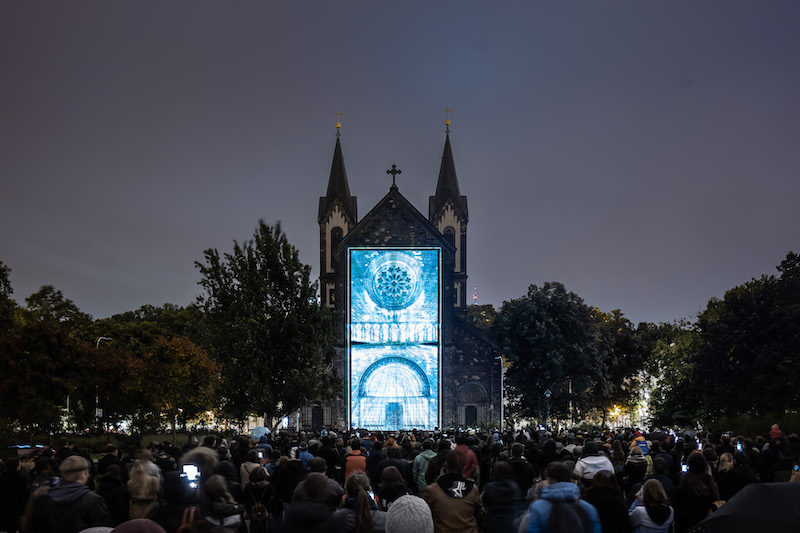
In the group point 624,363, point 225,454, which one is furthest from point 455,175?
point 225,454

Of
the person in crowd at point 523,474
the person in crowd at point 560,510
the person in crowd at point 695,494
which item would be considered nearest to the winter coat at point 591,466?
the person in crowd at point 695,494

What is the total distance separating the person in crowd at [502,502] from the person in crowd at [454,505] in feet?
0.44

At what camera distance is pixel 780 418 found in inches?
1528

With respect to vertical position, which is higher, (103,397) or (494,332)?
(494,332)

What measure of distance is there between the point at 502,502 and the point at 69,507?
4.15 m

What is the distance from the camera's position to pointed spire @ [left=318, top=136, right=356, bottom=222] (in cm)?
6706

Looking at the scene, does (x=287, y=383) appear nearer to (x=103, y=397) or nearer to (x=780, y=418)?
(x=103, y=397)

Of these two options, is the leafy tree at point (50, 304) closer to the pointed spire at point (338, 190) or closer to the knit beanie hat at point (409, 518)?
the pointed spire at point (338, 190)

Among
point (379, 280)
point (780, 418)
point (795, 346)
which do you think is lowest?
point (780, 418)

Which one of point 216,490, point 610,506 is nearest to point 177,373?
point 610,506

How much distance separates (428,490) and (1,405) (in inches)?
1055

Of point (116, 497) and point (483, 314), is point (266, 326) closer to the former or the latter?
point (116, 497)

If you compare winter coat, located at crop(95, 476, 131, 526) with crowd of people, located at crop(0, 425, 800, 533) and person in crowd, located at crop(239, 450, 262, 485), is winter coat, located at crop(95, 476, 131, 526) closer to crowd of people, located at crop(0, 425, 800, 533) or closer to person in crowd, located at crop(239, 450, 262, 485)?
crowd of people, located at crop(0, 425, 800, 533)

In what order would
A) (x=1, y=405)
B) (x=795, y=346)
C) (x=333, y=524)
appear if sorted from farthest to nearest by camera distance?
(x=795, y=346)
(x=1, y=405)
(x=333, y=524)
